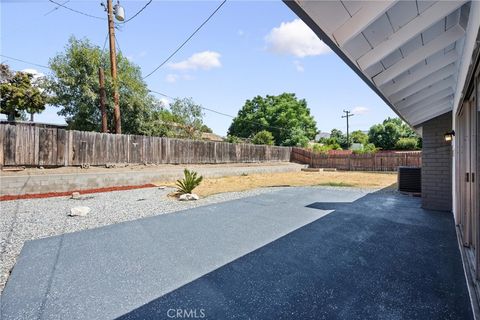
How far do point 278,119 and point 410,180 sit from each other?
24.6 m

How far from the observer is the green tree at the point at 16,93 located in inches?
682

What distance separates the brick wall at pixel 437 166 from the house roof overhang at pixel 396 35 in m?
3.03

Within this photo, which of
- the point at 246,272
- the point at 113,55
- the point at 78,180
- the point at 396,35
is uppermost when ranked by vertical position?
the point at 113,55

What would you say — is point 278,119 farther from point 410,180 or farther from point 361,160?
point 410,180

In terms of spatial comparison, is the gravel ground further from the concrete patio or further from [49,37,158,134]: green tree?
[49,37,158,134]: green tree

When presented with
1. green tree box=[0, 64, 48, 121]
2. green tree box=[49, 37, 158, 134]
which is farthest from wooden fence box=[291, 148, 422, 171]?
green tree box=[0, 64, 48, 121]

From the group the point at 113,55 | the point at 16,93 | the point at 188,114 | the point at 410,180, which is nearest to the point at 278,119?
the point at 188,114

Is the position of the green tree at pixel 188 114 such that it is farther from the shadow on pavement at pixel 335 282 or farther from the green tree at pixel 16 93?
the shadow on pavement at pixel 335 282

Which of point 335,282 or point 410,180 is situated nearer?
point 335,282

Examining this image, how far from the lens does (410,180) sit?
7.89 meters

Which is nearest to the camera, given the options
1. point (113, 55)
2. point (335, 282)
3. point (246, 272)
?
point (335, 282)

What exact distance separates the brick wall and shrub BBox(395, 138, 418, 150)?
22718 mm

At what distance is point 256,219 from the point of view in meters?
4.93

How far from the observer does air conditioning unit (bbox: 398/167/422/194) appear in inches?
304
